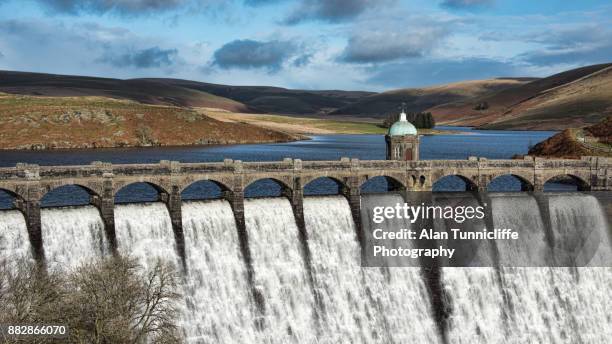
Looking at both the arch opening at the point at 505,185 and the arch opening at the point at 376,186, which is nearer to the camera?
the arch opening at the point at 376,186

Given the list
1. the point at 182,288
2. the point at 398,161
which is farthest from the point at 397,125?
the point at 182,288

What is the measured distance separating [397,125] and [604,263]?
33968 mm

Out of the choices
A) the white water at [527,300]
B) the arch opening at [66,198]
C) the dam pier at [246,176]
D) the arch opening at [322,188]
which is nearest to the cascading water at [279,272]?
the dam pier at [246,176]

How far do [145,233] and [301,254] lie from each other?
1851 centimetres

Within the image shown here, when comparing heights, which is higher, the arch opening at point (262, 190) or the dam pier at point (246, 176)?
the dam pier at point (246, 176)

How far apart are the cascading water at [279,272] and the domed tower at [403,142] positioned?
20638 millimetres

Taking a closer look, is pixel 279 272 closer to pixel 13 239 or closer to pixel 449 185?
pixel 13 239

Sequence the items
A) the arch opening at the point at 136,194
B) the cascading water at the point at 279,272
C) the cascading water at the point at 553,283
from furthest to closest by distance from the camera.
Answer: the arch opening at the point at 136,194 < the cascading water at the point at 553,283 < the cascading water at the point at 279,272

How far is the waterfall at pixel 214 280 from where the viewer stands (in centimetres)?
6488

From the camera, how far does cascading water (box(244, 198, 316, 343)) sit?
68125 millimetres

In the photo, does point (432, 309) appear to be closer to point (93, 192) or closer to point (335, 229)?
point (335, 229)

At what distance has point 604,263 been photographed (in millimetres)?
82812

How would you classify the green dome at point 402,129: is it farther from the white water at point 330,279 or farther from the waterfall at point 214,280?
the waterfall at point 214,280

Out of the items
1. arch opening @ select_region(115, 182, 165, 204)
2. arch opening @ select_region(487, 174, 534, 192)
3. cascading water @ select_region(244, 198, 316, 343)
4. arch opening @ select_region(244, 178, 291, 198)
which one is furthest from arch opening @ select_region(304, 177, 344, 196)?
cascading water @ select_region(244, 198, 316, 343)
